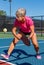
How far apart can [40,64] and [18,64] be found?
0.65 metres

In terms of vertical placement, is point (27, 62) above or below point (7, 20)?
below

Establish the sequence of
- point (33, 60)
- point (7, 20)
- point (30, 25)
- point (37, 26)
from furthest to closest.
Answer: point (7, 20)
point (37, 26)
point (33, 60)
point (30, 25)

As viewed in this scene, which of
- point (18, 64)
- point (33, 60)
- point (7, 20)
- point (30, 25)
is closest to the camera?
point (30, 25)

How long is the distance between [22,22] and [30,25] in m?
0.23

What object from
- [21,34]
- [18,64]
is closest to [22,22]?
[21,34]

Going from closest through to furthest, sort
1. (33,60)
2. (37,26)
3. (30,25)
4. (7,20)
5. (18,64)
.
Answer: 1. (30,25)
2. (18,64)
3. (33,60)
4. (37,26)
5. (7,20)

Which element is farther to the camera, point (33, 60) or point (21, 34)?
point (33, 60)

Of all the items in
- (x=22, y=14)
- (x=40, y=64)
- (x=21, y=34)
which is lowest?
(x=40, y=64)

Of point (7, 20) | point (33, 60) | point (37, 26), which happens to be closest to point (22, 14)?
point (33, 60)

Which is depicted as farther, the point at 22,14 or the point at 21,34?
the point at 21,34

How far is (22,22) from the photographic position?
6160 millimetres

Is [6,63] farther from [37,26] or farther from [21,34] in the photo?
[37,26]

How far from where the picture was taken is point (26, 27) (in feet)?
21.2

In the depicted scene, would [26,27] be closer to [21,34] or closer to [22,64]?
[21,34]
